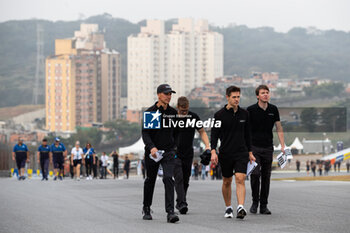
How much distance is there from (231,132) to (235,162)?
1.27ft

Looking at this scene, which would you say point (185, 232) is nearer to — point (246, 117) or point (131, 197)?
point (246, 117)

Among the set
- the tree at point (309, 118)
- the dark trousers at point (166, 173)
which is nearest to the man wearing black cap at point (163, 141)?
the dark trousers at point (166, 173)

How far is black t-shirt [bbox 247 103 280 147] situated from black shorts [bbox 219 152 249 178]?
0.96 meters

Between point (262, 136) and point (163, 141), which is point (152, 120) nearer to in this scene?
point (163, 141)

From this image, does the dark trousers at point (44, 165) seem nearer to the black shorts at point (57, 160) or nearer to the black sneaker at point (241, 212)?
the black shorts at point (57, 160)

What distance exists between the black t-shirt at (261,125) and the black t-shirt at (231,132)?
2.88 ft

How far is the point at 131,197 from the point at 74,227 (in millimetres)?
5562

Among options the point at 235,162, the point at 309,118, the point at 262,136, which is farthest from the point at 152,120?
the point at 309,118

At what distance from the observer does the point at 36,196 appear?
14664 millimetres

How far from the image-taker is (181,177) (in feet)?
37.8

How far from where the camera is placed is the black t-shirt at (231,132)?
9.99 meters

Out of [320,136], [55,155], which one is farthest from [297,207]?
[320,136]

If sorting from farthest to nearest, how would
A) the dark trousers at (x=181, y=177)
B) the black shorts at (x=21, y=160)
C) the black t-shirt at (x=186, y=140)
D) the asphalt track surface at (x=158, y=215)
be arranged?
the black shorts at (x=21, y=160)
the black t-shirt at (x=186, y=140)
the dark trousers at (x=181, y=177)
the asphalt track surface at (x=158, y=215)

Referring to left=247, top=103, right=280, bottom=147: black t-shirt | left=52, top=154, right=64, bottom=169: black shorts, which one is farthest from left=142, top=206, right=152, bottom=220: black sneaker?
left=52, top=154, right=64, bottom=169: black shorts
